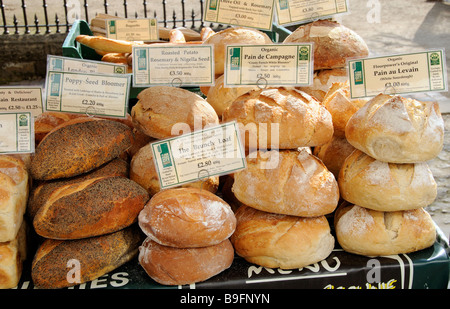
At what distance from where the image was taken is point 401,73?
178 cm

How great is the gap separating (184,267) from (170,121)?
0.62 meters

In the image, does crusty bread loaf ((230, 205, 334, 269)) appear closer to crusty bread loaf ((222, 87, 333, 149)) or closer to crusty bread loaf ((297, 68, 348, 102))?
crusty bread loaf ((222, 87, 333, 149))

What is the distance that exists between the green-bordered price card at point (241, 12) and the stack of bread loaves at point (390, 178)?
0.98 meters

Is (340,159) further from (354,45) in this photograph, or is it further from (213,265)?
(213,265)

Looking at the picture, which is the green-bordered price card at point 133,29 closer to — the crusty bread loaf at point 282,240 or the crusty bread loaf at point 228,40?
the crusty bread loaf at point 228,40

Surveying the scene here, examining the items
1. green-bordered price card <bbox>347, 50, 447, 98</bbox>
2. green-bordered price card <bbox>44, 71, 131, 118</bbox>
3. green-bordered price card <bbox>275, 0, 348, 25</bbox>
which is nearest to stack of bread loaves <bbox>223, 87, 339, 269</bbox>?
green-bordered price card <bbox>347, 50, 447, 98</bbox>

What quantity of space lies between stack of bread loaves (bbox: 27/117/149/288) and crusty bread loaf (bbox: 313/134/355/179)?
2.84 ft

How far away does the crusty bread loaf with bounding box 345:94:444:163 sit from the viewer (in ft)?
5.26

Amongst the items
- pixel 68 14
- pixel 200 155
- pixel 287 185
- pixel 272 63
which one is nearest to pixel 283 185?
pixel 287 185

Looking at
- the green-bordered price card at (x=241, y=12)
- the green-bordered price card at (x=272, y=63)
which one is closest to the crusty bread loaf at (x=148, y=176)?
the green-bordered price card at (x=272, y=63)

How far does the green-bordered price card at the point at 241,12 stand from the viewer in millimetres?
2424

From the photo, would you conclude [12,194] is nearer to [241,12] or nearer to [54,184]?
[54,184]

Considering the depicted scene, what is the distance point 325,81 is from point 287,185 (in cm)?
83

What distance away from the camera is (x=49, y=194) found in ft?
5.44
